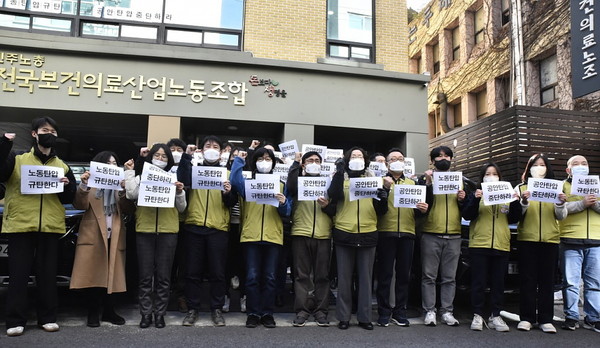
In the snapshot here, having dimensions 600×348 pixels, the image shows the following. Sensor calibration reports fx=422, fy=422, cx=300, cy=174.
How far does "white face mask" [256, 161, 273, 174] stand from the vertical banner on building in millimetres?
8556

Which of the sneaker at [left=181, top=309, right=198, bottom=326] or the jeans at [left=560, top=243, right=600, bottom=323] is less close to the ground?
the jeans at [left=560, top=243, right=600, bottom=323]

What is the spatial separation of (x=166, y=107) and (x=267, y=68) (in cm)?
239

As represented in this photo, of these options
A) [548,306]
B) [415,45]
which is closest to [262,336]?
[548,306]

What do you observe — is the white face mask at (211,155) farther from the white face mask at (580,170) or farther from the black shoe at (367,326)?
the white face mask at (580,170)

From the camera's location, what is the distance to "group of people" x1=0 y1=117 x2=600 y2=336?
4395mm

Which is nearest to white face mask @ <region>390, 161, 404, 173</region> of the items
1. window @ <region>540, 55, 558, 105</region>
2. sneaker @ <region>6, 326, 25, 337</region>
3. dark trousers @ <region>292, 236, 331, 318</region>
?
dark trousers @ <region>292, 236, 331, 318</region>

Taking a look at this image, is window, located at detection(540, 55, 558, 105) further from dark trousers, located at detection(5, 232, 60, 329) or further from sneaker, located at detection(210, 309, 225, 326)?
dark trousers, located at detection(5, 232, 60, 329)

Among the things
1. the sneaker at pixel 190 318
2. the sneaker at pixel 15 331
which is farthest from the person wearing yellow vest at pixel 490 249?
the sneaker at pixel 15 331

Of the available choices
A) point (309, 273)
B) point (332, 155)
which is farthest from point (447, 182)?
point (332, 155)

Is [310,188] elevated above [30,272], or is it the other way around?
[310,188]

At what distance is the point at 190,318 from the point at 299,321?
1184 millimetres

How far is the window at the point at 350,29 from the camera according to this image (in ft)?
33.9

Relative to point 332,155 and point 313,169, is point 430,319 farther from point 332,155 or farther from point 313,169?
point 332,155

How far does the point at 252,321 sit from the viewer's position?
456cm
